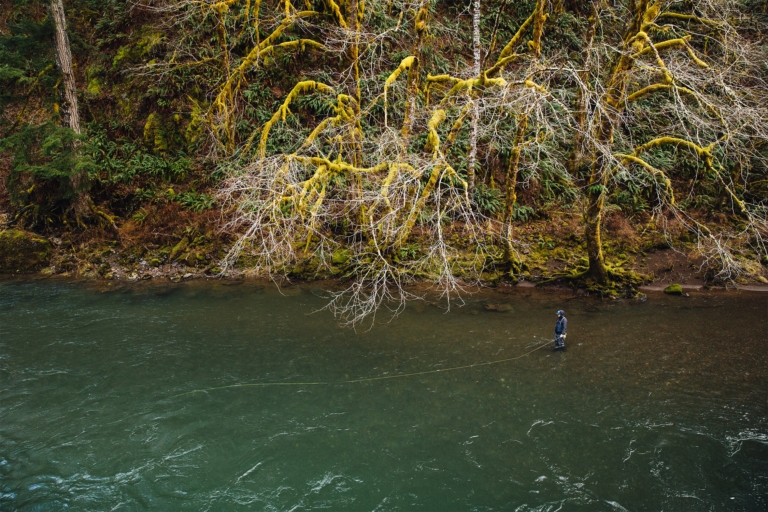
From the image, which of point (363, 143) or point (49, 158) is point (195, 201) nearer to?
point (49, 158)

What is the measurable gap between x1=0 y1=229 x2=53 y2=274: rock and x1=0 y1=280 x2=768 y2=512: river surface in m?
4.73

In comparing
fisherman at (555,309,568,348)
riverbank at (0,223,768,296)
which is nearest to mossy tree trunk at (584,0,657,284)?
riverbank at (0,223,768,296)

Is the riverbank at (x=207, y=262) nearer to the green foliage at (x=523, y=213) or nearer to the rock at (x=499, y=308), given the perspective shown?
the green foliage at (x=523, y=213)

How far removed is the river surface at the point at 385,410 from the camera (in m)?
7.08

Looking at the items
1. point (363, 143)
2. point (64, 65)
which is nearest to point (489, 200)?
point (363, 143)

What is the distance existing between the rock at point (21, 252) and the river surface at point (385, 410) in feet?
15.5

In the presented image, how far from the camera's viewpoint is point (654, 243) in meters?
17.0

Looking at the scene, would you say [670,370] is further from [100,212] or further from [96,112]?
[96,112]

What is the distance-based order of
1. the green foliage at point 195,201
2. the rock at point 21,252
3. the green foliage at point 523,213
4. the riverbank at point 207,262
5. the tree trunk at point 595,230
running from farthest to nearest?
the green foliage at point 195,201 < the green foliage at point 523,213 < the rock at point 21,252 < the riverbank at point 207,262 < the tree trunk at point 595,230

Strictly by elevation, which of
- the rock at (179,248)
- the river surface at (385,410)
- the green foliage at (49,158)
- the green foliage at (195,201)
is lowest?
the river surface at (385,410)

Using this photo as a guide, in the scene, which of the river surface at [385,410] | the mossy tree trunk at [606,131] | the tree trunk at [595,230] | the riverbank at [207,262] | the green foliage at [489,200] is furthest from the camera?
the green foliage at [489,200]

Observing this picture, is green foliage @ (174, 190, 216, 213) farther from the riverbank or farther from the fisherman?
the fisherman

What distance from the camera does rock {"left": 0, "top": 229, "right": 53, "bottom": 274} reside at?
56.7ft

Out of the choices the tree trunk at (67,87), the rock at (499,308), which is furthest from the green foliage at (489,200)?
the tree trunk at (67,87)
